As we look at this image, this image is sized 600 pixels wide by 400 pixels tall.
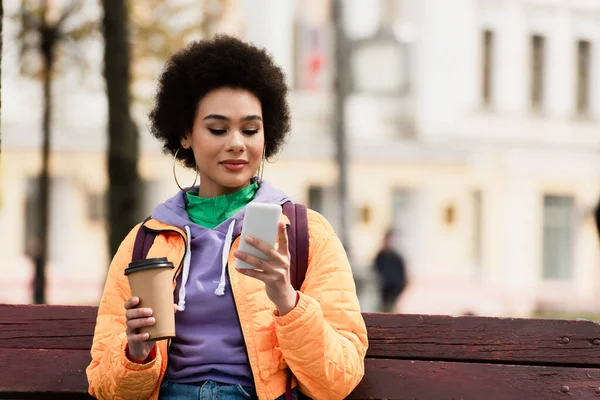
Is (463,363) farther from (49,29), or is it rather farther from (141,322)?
(49,29)

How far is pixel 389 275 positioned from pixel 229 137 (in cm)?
1201

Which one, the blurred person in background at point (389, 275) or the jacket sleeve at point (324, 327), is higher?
the jacket sleeve at point (324, 327)

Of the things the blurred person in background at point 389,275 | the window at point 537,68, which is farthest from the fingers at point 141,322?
the window at point 537,68

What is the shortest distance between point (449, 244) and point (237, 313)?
84.1 ft

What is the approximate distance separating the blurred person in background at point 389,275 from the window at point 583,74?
1656cm

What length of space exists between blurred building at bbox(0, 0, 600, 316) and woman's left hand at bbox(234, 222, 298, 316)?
2277 centimetres

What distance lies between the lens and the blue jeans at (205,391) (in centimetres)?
311

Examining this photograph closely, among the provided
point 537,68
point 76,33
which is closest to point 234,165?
point 76,33

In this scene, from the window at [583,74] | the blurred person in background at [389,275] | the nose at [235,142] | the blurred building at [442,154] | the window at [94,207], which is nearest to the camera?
the nose at [235,142]

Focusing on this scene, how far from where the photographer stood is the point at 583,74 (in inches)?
1227

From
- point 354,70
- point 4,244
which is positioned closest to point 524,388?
point 354,70

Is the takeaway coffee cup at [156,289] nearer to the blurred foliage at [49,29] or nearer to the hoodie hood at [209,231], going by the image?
the hoodie hood at [209,231]

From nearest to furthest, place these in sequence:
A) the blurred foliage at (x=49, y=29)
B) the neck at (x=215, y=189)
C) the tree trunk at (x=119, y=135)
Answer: the neck at (x=215, y=189) → the tree trunk at (x=119, y=135) → the blurred foliage at (x=49, y=29)

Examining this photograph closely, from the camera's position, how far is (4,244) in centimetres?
2553
